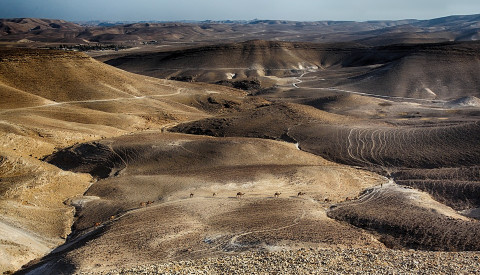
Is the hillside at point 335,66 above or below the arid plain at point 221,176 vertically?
above

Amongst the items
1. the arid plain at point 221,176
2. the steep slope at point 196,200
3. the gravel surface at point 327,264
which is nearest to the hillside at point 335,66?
the arid plain at point 221,176

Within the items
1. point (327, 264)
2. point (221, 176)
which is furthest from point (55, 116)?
point (327, 264)

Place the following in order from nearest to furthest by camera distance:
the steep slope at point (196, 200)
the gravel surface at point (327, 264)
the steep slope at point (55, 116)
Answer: the gravel surface at point (327, 264)
the steep slope at point (196, 200)
the steep slope at point (55, 116)

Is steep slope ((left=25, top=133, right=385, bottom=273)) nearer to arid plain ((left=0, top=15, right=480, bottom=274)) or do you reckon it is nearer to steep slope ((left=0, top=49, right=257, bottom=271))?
arid plain ((left=0, top=15, right=480, bottom=274))

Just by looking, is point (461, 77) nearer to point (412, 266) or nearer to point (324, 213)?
point (324, 213)

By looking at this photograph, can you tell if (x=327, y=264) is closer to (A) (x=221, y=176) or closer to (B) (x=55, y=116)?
(A) (x=221, y=176)

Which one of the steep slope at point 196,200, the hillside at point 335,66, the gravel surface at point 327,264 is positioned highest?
the hillside at point 335,66

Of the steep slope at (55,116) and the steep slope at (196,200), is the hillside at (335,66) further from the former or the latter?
the steep slope at (196,200)
